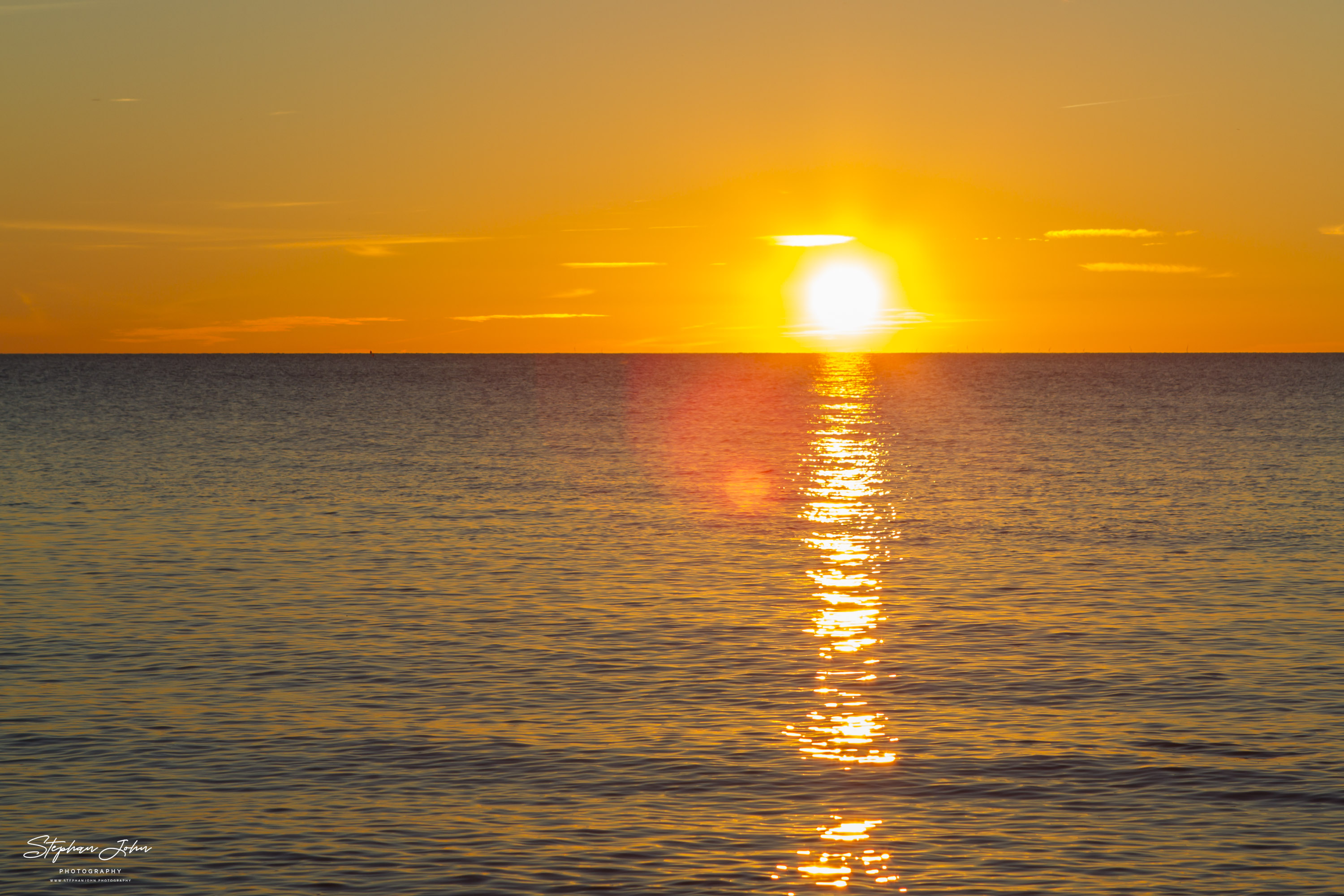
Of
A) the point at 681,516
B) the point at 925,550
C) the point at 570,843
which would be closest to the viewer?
the point at 570,843

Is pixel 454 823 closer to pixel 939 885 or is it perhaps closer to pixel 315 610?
pixel 939 885

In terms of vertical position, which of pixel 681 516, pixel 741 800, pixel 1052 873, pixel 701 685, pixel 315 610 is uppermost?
pixel 681 516

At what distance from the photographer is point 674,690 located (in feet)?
74.1

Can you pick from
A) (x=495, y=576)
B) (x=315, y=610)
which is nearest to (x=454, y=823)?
(x=315, y=610)

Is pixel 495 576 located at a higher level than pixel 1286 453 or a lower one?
lower

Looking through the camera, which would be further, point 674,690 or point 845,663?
point 845,663

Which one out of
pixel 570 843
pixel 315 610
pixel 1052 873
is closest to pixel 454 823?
pixel 570 843

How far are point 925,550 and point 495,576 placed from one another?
497 inches

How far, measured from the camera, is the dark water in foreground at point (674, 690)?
1560 cm

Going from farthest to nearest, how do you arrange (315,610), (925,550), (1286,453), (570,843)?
(1286,453) → (925,550) → (315,610) → (570,843)

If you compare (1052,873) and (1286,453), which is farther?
(1286,453)

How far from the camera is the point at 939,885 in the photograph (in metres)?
14.7

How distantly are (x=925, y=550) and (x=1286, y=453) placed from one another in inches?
1788

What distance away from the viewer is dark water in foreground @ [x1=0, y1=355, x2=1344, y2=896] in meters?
15.6
